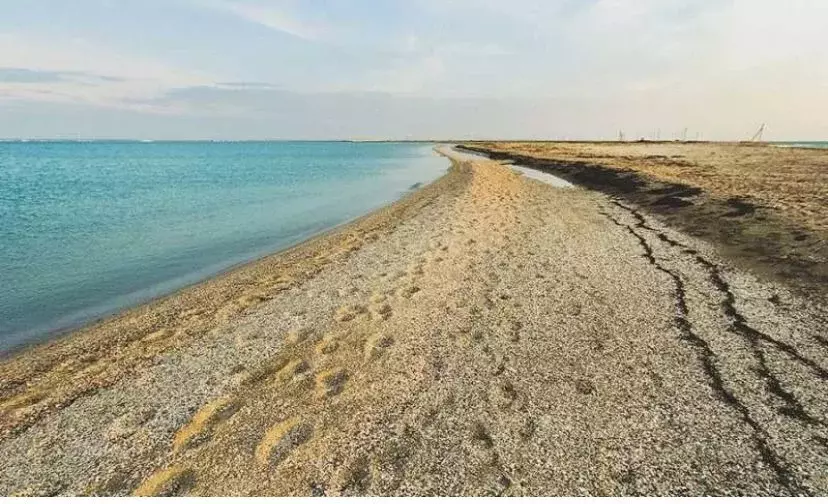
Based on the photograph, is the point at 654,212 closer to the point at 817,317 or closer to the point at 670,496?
the point at 817,317

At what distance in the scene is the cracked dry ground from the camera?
15.9 ft

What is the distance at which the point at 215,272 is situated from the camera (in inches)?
620

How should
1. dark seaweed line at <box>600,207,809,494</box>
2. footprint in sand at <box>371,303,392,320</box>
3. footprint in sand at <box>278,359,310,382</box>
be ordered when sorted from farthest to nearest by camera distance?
1. footprint in sand at <box>371,303,392,320</box>
2. footprint in sand at <box>278,359,310,382</box>
3. dark seaweed line at <box>600,207,809,494</box>

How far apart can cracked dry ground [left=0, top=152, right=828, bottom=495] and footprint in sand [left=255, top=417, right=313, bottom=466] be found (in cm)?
2

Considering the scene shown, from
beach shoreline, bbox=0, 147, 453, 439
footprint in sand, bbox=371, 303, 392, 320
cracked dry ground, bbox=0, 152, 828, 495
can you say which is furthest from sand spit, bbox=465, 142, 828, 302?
beach shoreline, bbox=0, 147, 453, 439

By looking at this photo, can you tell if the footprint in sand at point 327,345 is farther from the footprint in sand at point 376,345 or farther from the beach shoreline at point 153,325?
the beach shoreline at point 153,325

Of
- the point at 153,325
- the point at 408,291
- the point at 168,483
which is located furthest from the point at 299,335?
the point at 168,483

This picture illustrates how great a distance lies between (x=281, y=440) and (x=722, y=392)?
18.3 ft

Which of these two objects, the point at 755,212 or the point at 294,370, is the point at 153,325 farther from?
the point at 755,212

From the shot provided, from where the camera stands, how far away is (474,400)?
6.25 metres

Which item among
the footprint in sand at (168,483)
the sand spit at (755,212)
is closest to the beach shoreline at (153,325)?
the footprint in sand at (168,483)

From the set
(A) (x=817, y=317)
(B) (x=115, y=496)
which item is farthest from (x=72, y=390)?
(A) (x=817, y=317)

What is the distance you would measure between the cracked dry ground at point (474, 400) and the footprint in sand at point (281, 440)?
0.02m

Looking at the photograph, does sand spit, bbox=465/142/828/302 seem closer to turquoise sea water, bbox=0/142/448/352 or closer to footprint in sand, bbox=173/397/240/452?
footprint in sand, bbox=173/397/240/452
